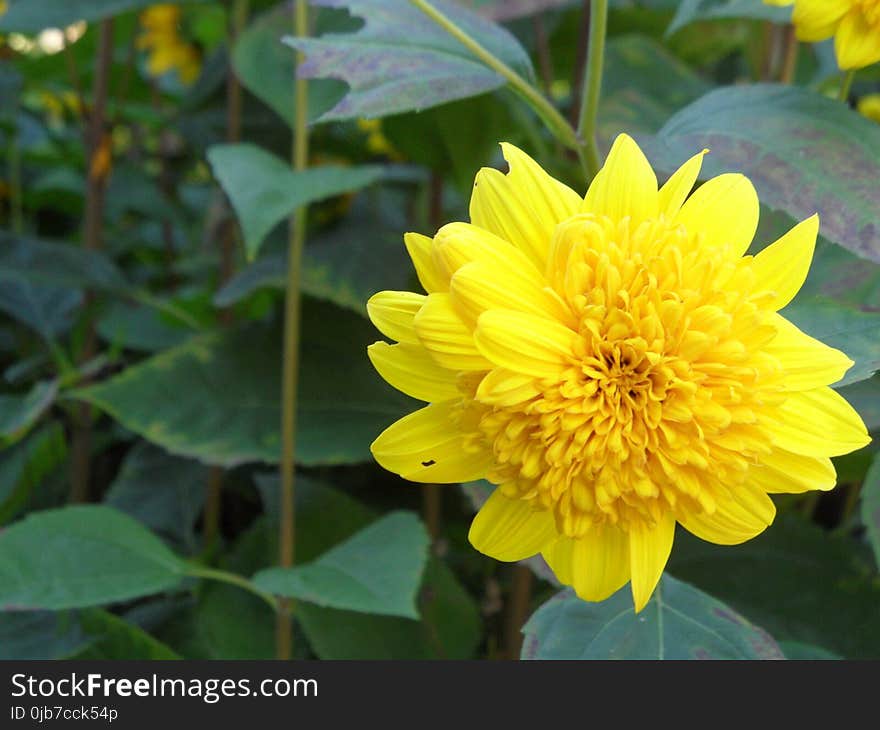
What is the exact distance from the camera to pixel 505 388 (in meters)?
0.34

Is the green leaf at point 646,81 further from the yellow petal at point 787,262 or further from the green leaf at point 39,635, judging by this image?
the green leaf at point 39,635

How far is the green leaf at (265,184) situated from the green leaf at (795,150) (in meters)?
0.23

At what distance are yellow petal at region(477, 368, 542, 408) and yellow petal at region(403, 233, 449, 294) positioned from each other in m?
0.06

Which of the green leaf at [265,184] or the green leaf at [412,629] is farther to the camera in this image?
the green leaf at [412,629]

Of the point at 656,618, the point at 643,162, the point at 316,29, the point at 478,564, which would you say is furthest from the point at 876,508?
the point at 316,29

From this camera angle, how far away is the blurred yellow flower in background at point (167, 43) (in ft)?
4.04

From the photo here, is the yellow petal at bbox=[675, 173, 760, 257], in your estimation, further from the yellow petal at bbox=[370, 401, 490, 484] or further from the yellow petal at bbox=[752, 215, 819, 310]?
the yellow petal at bbox=[370, 401, 490, 484]

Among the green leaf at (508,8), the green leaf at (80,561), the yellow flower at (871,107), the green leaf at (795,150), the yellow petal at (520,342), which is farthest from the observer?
the yellow flower at (871,107)

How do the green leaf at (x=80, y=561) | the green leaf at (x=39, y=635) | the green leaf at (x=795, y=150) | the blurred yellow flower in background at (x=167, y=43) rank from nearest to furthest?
the green leaf at (x=795, y=150)
the green leaf at (x=80, y=561)
the green leaf at (x=39, y=635)
the blurred yellow flower in background at (x=167, y=43)

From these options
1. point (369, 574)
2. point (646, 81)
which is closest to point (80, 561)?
point (369, 574)

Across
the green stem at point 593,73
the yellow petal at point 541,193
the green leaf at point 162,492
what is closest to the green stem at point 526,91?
the green stem at point 593,73

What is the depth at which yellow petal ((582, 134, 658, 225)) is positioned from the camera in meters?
0.39

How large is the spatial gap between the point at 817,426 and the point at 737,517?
5 cm

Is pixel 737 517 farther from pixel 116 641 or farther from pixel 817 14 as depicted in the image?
pixel 116 641
